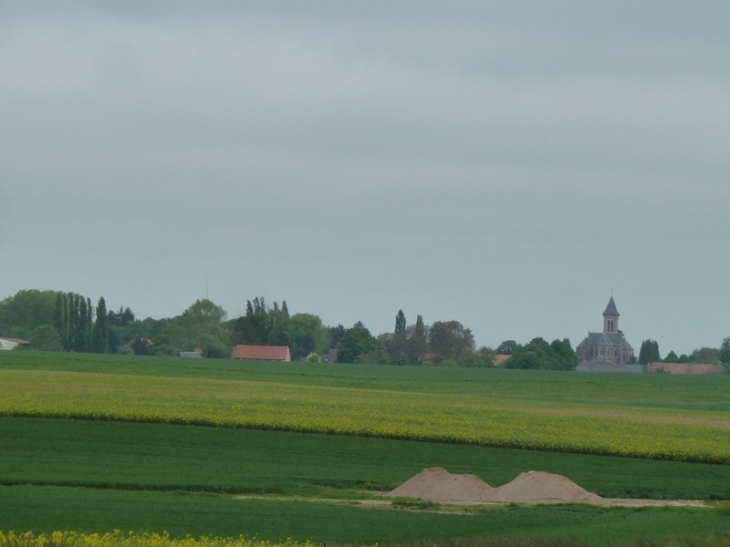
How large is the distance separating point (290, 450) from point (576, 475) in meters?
9.08

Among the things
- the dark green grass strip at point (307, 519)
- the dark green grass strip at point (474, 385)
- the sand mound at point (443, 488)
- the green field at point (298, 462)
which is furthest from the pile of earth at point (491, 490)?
the dark green grass strip at point (474, 385)

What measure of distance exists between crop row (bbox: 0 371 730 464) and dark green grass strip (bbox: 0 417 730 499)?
3.56ft

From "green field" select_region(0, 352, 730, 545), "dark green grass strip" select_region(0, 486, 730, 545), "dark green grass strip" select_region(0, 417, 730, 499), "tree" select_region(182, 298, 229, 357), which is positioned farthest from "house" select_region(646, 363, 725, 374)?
"dark green grass strip" select_region(0, 486, 730, 545)

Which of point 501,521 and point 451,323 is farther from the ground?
point 451,323

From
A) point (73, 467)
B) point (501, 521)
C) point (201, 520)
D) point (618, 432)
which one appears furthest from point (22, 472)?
point (618, 432)

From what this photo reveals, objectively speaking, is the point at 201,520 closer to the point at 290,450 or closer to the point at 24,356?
the point at 290,450

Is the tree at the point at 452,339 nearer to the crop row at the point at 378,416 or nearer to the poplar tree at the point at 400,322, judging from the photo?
the poplar tree at the point at 400,322

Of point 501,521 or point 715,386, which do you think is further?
point 715,386

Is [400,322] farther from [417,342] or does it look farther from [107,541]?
[107,541]

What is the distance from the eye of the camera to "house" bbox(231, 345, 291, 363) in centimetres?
16150

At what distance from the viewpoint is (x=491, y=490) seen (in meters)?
31.1

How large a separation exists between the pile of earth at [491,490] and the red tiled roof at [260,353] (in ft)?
428

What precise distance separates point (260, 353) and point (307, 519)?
139m

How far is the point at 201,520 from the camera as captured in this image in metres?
23.3
